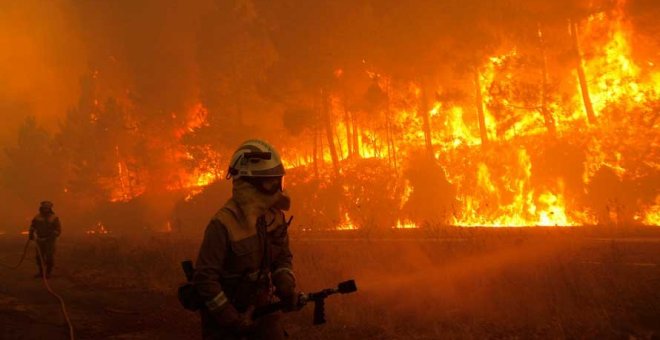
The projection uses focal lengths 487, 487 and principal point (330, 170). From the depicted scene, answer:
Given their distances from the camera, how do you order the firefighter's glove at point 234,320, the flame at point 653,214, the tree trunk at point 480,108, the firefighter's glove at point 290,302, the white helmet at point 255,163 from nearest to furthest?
the firefighter's glove at point 234,320
the firefighter's glove at point 290,302
the white helmet at point 255,163
the flame at point 653,214
the tree trunk at point 480,108

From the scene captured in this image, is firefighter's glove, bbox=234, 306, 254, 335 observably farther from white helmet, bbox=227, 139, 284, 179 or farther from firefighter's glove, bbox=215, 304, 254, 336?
white helmet, bbox=227, 139, 284, 179

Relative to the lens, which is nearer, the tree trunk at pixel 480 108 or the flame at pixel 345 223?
the tree trunk at pixel 480 108

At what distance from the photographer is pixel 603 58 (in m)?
25.8

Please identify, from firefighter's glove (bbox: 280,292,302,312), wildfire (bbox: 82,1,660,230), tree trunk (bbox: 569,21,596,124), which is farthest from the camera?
tree trunk (bbox: 569,21,596,124)

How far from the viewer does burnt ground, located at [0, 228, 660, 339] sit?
7.32m

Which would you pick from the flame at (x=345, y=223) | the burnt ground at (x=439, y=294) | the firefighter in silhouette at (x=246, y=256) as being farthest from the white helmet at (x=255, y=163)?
the flame at (x=345, y=223)

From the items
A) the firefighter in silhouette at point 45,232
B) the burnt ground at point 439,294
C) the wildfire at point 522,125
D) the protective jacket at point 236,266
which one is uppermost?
the wildfire at point 522,125

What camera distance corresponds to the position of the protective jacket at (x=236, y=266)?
3879mm

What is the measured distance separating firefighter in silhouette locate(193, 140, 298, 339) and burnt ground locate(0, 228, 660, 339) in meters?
3.82

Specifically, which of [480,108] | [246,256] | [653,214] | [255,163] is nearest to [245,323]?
[246,256]

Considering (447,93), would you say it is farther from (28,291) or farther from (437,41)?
(28,291)

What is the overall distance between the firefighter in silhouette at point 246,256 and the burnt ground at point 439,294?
150 inches

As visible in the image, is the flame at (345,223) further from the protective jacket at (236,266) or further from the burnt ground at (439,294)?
the protective jacket at (236,266)

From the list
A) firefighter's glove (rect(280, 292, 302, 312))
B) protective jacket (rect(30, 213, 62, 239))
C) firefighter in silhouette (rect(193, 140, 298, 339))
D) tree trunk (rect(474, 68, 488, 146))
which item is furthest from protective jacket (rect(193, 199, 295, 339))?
tree trunk (rect(474, 68, 488, 146))
